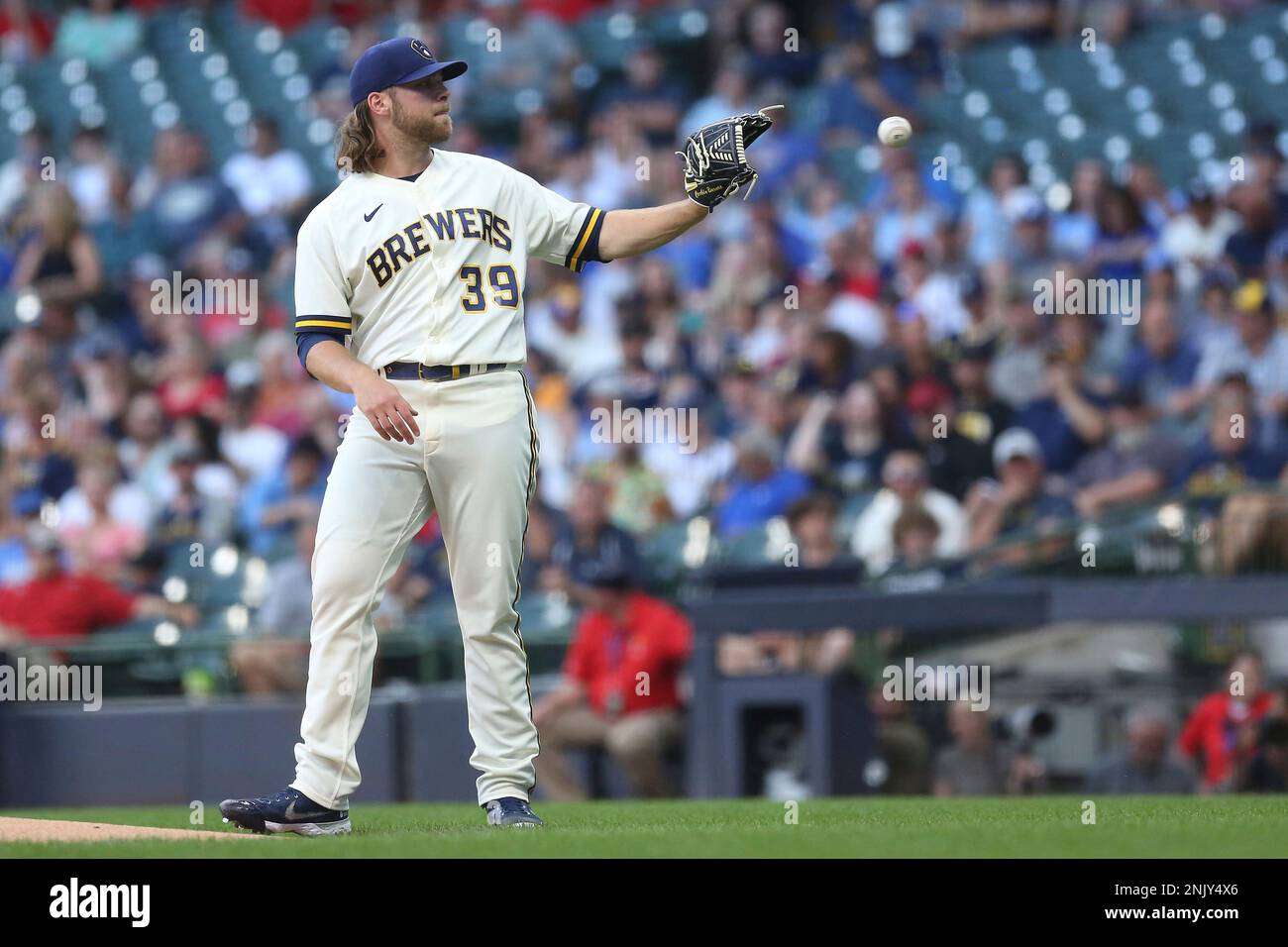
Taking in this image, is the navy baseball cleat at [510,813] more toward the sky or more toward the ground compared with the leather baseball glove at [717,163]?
more toward the ground

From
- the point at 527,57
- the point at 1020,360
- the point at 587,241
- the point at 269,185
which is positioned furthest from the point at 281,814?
the point at 527,57

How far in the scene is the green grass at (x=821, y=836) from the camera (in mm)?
3908

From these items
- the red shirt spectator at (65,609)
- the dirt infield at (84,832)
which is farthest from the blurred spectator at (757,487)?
the dirt infield at (84,832)

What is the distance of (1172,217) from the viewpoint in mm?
10086

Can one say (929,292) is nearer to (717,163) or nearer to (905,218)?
(905,218)

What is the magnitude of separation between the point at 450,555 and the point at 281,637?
13.0ft

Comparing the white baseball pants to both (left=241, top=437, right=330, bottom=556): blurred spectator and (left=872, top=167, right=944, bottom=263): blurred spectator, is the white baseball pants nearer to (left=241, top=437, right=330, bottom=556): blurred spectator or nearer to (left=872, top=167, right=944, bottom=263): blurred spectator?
(left=241, top=437, right=330, bottom=556): blurred spectator

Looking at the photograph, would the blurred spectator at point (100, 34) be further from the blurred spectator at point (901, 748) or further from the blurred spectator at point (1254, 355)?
the blurred spectator at point (901, 748)

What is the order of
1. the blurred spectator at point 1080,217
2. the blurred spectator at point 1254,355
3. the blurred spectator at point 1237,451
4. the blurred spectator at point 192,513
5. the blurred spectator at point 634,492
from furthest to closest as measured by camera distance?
the blurred spectator at point 192,513, the blurred spectator at point 1080,217, the blurred spectator at point 634,492, the blurred spectator at point 1254,355, the blurred spectator at point 1237,451

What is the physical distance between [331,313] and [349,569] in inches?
25.2

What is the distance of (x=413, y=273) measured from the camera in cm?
479

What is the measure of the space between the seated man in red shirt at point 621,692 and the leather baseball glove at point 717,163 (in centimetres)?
332

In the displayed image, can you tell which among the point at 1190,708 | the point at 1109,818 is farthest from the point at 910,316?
the point at 1109,818
